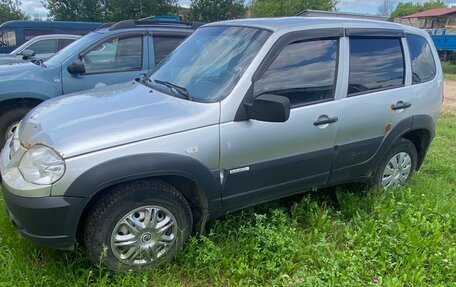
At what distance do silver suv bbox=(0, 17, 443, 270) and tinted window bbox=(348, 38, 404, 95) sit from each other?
1cm

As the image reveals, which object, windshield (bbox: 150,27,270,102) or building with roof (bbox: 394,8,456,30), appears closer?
windshield (bbox: 150,27,270,102)

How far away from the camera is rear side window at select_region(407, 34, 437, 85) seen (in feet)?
13.3

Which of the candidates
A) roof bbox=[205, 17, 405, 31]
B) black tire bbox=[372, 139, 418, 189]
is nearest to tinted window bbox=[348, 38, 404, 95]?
roof bbox=[205, 17, 405, 31]

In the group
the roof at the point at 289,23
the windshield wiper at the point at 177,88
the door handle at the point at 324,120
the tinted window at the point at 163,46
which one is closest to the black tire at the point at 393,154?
the door handle at the point at 324,120

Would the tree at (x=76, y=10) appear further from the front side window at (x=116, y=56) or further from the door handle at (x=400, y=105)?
the door handle at (x=400, y=105)

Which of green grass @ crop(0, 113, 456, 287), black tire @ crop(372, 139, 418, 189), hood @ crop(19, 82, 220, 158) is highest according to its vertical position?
hood @ crop(19, 82, 220, 158)

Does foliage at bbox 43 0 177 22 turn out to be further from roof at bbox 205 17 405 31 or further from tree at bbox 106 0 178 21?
roof at bbox 205 17 405 31

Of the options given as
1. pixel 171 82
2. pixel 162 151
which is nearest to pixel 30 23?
pixel 171 82

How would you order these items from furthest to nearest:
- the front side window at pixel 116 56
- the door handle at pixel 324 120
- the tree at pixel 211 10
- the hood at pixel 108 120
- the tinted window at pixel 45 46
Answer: the tree at pixel 211 10 → the tinted window at pixel 45 46 → the front side window at pixel 116 56 → the door handle at pixel 324 120 → the hood at pixel 108 120

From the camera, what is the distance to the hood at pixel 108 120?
252cm

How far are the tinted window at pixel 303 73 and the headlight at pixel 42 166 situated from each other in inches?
58.7

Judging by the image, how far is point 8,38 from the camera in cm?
1292

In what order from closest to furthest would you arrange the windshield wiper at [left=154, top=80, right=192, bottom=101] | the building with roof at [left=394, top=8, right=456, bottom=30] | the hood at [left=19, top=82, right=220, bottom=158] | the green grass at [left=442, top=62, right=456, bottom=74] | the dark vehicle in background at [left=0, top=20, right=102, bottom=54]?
1. the hood at [left=19, top=82, right=220, bottom=158]
2. the windshield wiper at [left=154, top=80, right=192, bottom=101]
3. the dark vehicle in background at [left=0, top=20, right=102, bottom=54]
4. the green grass at [left=442, top=62, right=456, bottom=74]
5. the building with roof at [left=394, top=8, right=456, bottom=30]

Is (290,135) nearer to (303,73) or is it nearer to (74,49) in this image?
(303,73)
